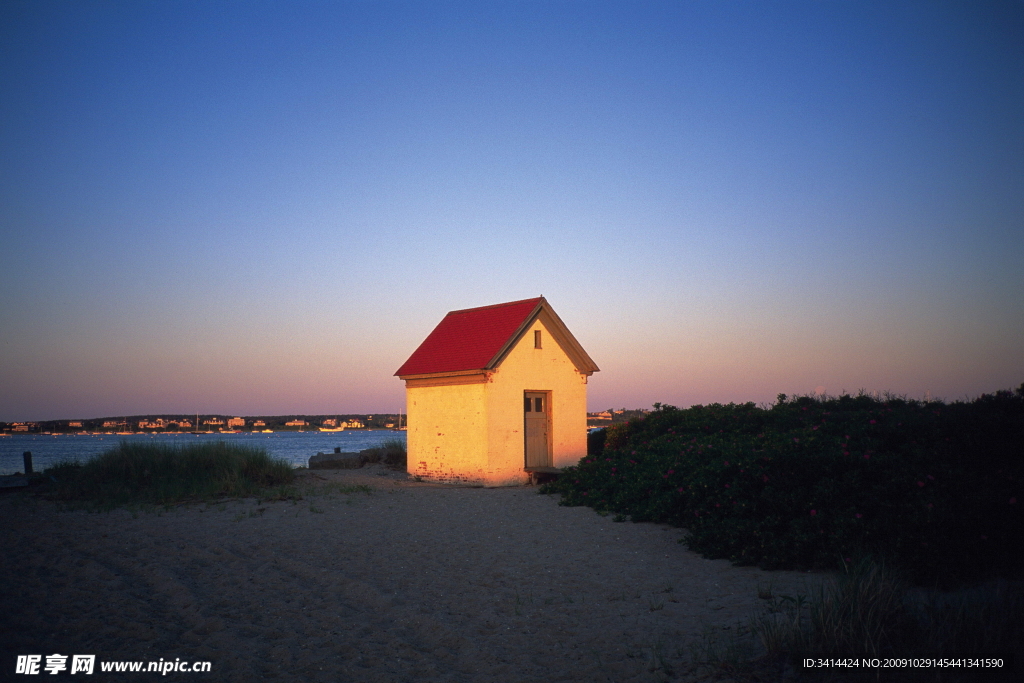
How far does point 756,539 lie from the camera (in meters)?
9.53

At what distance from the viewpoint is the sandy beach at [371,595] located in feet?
21.2

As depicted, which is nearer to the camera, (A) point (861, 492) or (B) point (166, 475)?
(A) point (861, 492)

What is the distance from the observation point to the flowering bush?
820 centimetres

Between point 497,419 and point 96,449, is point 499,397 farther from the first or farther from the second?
point 96,449

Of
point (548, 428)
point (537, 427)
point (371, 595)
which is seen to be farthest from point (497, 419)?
point (371, 595)

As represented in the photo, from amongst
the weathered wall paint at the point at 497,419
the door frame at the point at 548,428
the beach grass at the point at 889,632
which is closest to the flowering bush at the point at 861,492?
the beach grass at the point at 889,632

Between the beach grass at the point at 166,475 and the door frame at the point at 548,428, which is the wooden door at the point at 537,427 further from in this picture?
the beach grass at the point at 166,475

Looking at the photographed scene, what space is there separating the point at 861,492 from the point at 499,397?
1164 centimetres

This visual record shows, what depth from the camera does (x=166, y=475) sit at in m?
17.8

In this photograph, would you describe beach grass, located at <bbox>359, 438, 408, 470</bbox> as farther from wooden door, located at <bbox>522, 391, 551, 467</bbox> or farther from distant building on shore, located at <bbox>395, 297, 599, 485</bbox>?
wooden door, located at <bbox>522, 391, 551, 467</bbox>

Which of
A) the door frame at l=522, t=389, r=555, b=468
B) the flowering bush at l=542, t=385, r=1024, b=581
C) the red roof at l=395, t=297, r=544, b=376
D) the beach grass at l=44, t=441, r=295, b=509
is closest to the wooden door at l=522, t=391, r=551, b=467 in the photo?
the door frame at l=522, t=389, r=555, b=468

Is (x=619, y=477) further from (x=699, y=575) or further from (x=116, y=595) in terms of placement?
(x=116, y=595)

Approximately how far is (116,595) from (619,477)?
34.2 ft

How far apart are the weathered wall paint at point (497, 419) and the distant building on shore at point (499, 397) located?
0.03m
